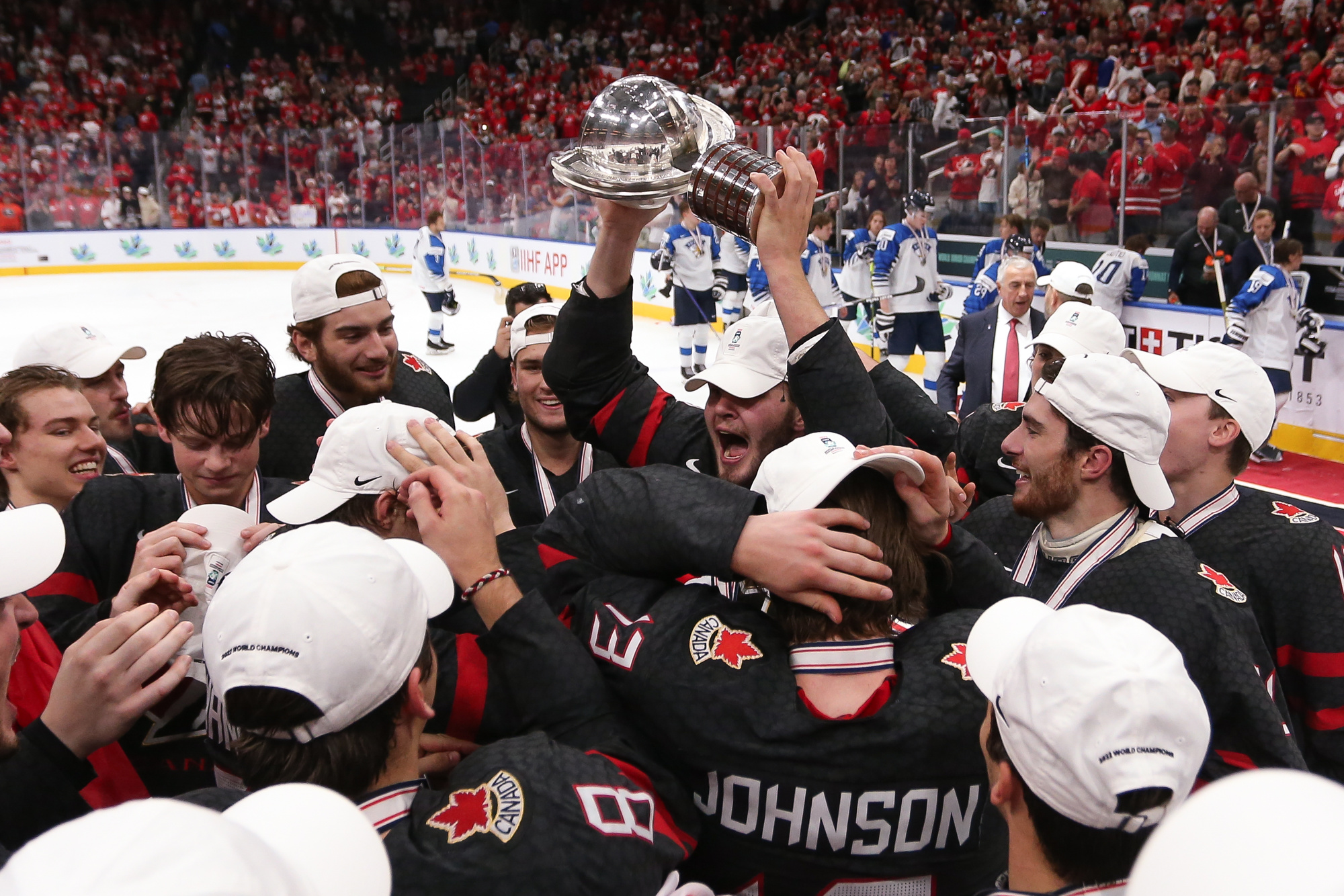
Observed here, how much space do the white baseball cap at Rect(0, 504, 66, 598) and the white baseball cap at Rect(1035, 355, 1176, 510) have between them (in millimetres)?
2061

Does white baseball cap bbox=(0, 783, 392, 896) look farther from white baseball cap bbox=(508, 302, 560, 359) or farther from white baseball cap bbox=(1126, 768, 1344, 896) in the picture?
white baseball cap bbox=(508, 302, 560, 359)

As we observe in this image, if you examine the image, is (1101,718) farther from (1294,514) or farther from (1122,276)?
(1122,276)

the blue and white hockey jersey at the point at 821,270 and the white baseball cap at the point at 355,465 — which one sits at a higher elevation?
the white baseball cap at the point at 355,465

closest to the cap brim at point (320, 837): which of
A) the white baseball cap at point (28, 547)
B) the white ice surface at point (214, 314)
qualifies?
the white baseball cap at point (28, 547)

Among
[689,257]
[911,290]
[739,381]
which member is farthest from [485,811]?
[689,257]

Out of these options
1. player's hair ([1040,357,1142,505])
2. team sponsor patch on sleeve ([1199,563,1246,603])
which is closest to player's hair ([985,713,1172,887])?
team sponsor patch on sleeve ([1199,563,1246,603])

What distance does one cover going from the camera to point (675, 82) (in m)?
24.5

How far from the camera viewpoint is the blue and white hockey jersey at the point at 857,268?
11812mm

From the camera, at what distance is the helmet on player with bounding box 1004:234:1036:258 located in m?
10.0

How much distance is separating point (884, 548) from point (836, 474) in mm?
167

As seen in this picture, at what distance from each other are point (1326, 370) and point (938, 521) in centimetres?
842

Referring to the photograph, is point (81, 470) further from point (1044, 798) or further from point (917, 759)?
point (1044, 798)

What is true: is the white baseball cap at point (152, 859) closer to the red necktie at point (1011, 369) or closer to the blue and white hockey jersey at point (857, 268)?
the red necktie at point (1011, 369)

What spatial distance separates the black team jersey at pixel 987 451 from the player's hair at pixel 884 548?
5.71ft
